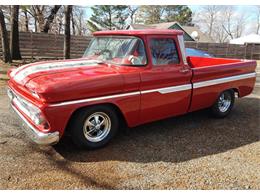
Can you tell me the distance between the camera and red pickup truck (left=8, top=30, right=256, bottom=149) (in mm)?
3650

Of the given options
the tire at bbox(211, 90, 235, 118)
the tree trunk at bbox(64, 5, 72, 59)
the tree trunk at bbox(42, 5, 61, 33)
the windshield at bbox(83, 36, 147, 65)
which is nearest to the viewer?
the windshield at bbox(83, 36, 147, 65)

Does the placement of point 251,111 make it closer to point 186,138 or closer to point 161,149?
point 186,138

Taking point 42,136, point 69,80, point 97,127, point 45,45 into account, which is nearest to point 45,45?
point 45,45

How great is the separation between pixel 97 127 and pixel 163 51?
67.7 inches

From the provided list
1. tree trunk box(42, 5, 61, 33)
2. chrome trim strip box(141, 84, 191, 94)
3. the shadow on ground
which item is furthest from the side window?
tree trunk box(42, 5, 61, 33)

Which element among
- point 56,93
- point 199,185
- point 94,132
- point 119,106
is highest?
point 56,93

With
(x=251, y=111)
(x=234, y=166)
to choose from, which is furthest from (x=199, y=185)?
(x=251, y=111)

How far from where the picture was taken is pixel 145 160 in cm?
390

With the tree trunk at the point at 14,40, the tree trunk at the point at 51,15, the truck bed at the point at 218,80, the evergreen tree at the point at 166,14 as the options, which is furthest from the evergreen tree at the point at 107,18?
the truck bed at the point at 218,80

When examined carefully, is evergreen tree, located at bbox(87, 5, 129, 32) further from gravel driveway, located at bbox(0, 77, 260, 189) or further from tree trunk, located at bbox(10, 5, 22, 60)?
gravel driveway, located at bbox(0, 77, 260, 189)

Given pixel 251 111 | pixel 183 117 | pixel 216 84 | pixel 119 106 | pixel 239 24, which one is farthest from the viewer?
pixel 239 24

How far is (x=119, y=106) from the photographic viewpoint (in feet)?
13.6

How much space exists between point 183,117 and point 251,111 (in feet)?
6.22

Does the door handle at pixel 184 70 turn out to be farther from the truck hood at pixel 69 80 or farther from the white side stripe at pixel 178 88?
the truck hood at pixel 69 80
